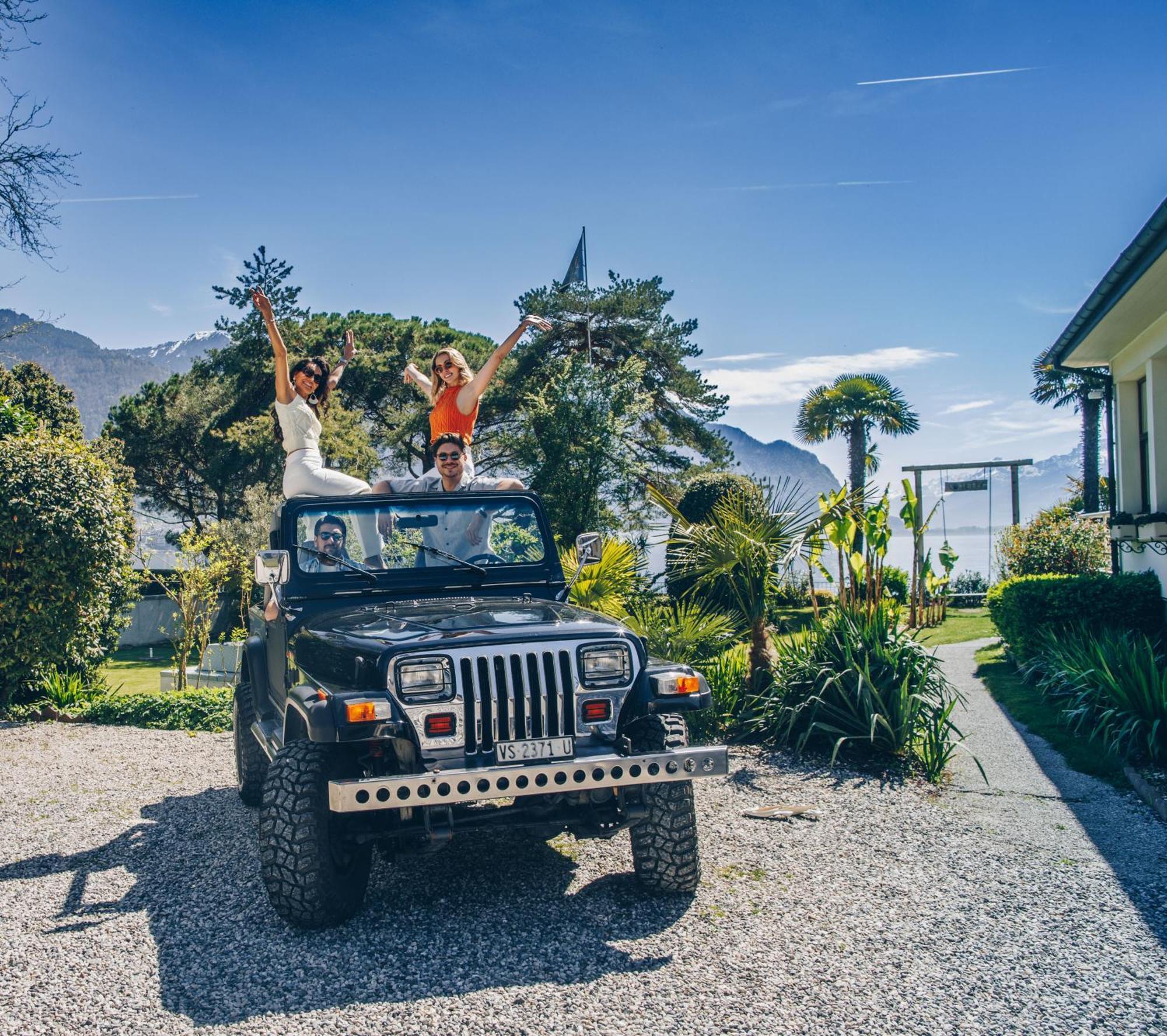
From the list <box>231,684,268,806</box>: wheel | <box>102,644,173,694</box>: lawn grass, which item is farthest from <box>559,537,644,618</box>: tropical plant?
<box>102,644,173,694</box>: lawn grass

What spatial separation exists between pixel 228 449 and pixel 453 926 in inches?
1186

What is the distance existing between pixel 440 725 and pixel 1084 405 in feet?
106

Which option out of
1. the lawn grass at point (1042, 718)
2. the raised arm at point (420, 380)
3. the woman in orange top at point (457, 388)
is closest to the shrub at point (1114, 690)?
the lawn grass at point (1042, 718)

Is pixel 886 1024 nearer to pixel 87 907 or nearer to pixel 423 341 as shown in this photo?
pixel 87 907

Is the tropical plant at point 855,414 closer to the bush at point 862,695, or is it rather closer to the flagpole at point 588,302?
the flagpole at point 588,302

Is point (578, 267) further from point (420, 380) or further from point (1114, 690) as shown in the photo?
point (1114, 690)

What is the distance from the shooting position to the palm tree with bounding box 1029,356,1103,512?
2684 centimetres

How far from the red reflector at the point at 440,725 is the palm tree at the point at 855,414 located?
1185 inches

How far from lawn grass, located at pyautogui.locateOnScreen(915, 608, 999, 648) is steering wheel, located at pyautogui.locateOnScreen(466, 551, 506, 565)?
10.5 meters

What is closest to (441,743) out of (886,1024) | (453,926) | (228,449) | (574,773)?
(574,773)

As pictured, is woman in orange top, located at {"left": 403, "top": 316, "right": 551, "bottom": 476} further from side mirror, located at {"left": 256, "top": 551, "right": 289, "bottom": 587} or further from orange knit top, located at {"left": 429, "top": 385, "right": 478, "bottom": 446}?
side mirror, located at {"left": 256, "top": 551, "right": 289, "bottom": 587}

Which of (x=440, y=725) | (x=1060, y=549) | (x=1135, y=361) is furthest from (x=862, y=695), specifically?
(x=1060, y=549)

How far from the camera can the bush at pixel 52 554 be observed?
32.7ft

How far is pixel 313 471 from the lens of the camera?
611 centimetres
